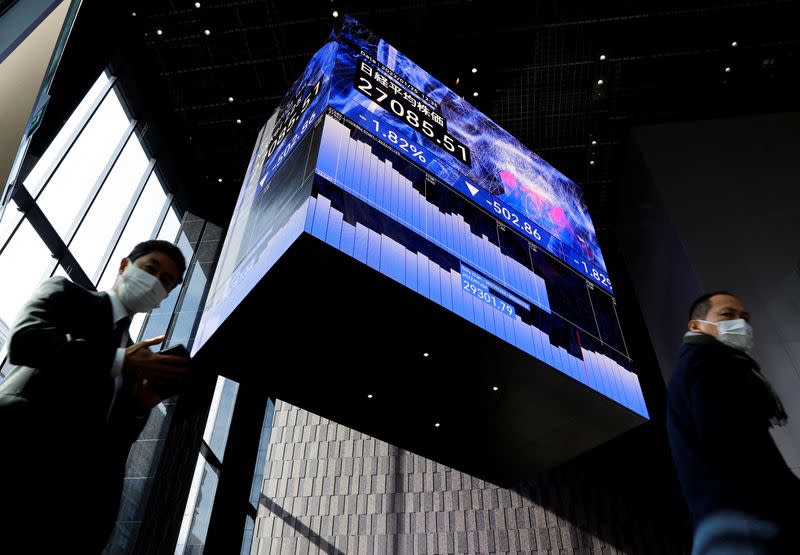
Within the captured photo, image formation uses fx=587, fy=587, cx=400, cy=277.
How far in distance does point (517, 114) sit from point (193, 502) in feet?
26.3

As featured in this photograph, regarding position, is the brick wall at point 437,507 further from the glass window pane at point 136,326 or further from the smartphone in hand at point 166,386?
the smartphone in hand at point 166,386

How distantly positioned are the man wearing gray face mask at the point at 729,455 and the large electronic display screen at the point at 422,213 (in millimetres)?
2785

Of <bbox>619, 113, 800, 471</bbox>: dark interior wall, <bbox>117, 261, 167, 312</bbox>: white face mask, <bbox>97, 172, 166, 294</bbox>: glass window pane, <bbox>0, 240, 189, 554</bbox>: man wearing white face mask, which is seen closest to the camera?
<bbox>0, 240, 189, 554</bbox>: man wearing white face mask

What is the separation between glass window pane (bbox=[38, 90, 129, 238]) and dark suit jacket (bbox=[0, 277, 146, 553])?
5640 millimetres

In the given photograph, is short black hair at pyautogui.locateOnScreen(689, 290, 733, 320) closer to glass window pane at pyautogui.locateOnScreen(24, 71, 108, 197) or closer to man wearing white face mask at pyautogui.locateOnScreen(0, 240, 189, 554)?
man wearing white face mask at pyautogui.locateOnScreen(0, 240, 189, 554)

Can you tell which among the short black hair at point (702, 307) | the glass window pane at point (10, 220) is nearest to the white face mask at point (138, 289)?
the short black hair at point (702, 307)

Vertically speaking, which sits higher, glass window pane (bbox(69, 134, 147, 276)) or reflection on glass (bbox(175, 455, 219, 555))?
glass window pane (bbox(69, 134, 147, 276))

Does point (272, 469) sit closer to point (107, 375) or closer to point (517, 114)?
point (517, 114)

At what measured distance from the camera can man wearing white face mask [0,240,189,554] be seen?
52.1 inches

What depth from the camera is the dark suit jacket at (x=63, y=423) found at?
133cm

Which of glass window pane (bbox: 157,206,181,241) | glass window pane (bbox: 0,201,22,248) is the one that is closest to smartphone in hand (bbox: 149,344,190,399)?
glass window pane (bbox: 0,201,22,248)

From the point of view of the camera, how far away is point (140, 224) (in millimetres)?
8680

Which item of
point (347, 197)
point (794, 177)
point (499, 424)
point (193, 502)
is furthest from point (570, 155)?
point (193, 502)

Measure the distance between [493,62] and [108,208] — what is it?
20.8 ft
